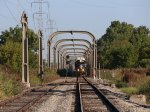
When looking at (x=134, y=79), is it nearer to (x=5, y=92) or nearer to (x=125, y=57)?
(x=5, y=92)

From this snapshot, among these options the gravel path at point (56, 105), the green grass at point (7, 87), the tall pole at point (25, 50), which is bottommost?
the gravel path at point (56, 105)

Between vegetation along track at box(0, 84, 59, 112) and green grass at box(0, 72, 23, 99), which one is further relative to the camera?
green grass at box(0, 72, 23, 99)

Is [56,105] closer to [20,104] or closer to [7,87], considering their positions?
[20,104]

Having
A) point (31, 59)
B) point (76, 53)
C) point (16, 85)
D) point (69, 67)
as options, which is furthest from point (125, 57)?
point (16, 85)

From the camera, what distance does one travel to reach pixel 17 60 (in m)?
52.5

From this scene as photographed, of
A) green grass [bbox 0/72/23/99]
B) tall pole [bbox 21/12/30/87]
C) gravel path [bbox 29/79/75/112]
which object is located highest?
tall pole [bbox 21/12/30/87]

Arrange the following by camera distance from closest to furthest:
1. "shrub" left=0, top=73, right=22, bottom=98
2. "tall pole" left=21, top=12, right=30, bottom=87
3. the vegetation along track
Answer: the vegetation along track → "shrub" left=0, top=73, right=22, bottom=98 → "tall pole" left=21, top=12, right=30, bottom=87

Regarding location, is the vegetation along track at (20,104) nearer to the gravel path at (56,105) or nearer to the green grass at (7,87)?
the gravel path at (56,105)

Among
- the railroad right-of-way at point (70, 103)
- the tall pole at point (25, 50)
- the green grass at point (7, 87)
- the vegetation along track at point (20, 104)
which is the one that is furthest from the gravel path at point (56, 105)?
the tall pole at point (25, 50)

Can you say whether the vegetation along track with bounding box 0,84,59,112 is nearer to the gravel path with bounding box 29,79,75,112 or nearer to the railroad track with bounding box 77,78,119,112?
the gravel path with bounding box 29,79,75,112

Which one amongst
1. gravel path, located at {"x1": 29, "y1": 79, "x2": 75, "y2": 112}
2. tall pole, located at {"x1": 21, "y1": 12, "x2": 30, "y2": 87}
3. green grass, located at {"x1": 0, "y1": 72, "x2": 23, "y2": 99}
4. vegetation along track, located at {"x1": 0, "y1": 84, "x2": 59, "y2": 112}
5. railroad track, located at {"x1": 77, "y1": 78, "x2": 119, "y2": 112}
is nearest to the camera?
railroad track, located at {"x1": 77, "y1": 78, "x2": 119, "y2": 112}

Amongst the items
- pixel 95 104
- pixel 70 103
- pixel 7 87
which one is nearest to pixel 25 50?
pixel 7 87

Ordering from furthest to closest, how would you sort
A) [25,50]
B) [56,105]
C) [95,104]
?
[25,50] → [95,104] → [56,105]

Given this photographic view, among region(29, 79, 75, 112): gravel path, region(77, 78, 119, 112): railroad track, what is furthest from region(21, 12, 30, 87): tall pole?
region(29, 79, 75, 112): gravel path
